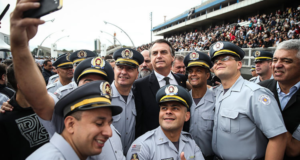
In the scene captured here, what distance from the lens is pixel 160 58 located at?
3148 millimetres

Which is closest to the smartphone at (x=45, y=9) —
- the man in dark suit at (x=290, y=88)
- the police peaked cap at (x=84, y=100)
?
the police peaked cap at (x=84, y=100)

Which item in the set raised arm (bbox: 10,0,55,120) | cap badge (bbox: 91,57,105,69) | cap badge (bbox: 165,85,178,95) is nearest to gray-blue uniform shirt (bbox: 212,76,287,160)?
cap badge (bbox: 165,85,178,95)

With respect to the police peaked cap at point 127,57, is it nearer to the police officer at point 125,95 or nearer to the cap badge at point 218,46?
the police officer at point 125,95

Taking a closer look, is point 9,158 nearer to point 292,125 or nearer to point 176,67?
point 292,125

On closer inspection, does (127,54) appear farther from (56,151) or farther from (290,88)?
(290,88)

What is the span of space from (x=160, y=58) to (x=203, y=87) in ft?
2.86

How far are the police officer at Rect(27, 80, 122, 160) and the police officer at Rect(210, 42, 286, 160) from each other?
1.61 meters

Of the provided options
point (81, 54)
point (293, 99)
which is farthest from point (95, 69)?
point (293, 99)

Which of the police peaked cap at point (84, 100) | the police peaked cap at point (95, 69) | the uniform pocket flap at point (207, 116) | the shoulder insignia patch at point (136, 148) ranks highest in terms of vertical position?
the police peaked cap at point (95, 69)


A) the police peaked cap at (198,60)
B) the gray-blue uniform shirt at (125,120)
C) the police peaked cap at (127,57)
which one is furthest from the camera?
the police peaked cap at (198,60)

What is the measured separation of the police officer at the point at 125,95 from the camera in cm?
270

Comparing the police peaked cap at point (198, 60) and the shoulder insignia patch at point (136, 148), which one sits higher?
the police peaked cap at point (198, 60)

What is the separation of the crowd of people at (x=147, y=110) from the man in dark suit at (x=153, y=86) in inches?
0.6

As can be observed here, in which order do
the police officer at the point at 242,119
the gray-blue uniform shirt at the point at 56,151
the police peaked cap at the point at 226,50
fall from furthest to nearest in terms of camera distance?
the police peaked cap at the point at 226,50, the police officer at the point at 242,119, the gray-blue uniform shirt at the point at 56,151
